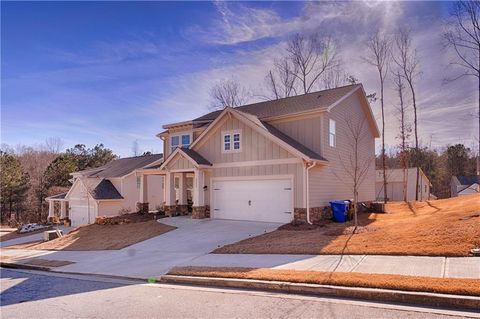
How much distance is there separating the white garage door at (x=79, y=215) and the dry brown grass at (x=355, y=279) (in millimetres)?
23215

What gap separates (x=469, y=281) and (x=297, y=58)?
105 ft

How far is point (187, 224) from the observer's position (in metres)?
18.4

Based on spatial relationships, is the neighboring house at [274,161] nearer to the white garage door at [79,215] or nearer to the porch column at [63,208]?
the white garage door at [79,215]

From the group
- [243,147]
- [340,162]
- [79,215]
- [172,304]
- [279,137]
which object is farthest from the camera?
[79,215]

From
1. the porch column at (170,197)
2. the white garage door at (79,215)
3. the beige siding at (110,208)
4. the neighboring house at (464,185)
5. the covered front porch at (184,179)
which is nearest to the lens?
the covered front porch at (184,179)

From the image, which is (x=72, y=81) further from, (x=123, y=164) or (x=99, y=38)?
(x=123, y=164)

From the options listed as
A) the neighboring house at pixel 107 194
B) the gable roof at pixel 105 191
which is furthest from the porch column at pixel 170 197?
the gable roof at pixel 105 191

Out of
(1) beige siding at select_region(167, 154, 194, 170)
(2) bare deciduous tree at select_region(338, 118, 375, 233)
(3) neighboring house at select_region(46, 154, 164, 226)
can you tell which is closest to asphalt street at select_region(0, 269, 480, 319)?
(1) beige siding at select_region(167, 154, 194, 170)

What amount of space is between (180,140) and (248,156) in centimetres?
711

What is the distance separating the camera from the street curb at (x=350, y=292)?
18.8ft

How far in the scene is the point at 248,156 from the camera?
18172 mm

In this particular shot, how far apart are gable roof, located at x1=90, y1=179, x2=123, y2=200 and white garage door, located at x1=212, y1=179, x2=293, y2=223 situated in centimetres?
1425

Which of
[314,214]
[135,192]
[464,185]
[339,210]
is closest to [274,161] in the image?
[314,214]

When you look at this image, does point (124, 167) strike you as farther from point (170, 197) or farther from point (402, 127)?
point (402, 127)
